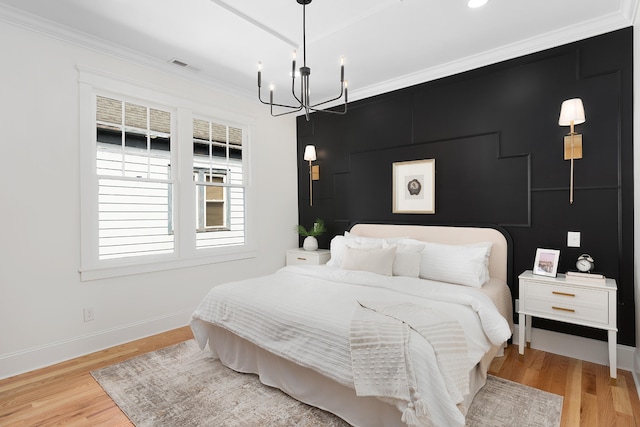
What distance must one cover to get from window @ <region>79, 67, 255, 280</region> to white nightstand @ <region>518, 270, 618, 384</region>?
3.07 meters

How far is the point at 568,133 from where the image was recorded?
2906 millimetres

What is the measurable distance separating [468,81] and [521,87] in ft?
1.65

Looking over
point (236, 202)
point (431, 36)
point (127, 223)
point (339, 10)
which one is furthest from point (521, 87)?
point (127, 223)

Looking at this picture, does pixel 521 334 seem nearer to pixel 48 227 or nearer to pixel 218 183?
pixel 218 183

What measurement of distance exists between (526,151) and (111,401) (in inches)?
152

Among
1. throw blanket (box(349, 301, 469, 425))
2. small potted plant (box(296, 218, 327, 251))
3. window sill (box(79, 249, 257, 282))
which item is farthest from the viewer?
small potted plant (box(296, 218, 327, 251))

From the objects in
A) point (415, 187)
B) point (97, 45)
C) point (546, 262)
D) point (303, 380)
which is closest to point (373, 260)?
point (415, 187)

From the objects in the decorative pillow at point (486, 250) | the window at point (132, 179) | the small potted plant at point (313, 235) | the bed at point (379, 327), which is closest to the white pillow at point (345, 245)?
the bed at point (379, 327)

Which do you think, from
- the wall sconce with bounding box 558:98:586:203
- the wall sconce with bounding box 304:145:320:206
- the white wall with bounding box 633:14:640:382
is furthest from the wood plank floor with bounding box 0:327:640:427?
the wall sconce with bounding box 304:145:320:206

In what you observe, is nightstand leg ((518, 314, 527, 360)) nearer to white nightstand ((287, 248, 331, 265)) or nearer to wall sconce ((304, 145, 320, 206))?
white nightstand ((287, 248, 331, 265))

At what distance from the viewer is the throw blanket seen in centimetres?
161

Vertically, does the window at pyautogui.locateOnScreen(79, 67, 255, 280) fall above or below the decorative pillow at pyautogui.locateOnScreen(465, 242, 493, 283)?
above

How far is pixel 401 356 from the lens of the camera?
1.67 meters

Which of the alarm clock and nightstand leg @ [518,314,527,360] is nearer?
the alarm clock
